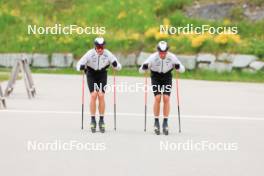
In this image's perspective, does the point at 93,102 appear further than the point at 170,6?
No

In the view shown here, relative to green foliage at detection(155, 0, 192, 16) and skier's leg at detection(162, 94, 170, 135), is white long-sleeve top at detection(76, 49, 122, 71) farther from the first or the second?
green foliage at detection(155, 0, 192, 16)

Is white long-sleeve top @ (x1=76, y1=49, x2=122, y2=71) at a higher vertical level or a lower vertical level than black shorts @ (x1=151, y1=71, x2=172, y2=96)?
higher

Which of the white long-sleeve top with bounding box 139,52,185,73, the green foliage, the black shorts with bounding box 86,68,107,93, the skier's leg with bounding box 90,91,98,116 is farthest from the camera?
the green foliage

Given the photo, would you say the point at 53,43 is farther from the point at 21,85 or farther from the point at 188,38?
the point at 21,85

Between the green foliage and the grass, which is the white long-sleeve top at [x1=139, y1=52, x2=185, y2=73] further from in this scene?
the green foliage

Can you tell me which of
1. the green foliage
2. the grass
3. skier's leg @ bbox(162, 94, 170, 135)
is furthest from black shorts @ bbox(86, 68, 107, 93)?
the green foliage

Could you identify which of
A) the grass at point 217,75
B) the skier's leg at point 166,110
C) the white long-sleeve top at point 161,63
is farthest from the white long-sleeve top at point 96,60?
the grass at point 217,75

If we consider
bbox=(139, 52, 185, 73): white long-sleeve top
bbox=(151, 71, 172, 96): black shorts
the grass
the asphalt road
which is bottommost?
the asphalt road

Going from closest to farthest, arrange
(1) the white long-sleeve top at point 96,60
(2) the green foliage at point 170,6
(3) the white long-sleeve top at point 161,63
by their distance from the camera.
→ (3) the white long-sleeve top at point 161,63
(1) the white long-sleeve top at point 96,60
(2) the green foliage at point 170,6

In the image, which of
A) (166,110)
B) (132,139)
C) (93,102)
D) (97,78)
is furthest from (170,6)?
(132,139)

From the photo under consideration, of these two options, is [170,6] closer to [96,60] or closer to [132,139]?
[96,60]

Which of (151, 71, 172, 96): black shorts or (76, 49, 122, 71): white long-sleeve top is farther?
(76, 49, 122, 71): white long-sleeve top

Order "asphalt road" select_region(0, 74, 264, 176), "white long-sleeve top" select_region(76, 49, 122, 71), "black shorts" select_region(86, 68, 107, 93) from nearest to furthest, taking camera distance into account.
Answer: "asphalt road" select_region(0, 74, 264, 176) → "white long-sleeve top" select_region(76, 49, 122, 71) → "black shorts" select_region(86, 68, 107, 93)

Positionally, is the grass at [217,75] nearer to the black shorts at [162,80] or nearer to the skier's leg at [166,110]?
the skier's leg at [166,110]
